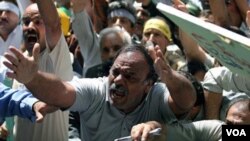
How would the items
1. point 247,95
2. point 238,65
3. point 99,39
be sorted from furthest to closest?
point 99,39 < point 247,95 < point 238,65

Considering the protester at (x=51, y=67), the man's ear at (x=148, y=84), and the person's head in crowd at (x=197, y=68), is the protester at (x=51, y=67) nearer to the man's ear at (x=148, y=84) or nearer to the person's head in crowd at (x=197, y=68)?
the man's ear at (x=148, y=84)

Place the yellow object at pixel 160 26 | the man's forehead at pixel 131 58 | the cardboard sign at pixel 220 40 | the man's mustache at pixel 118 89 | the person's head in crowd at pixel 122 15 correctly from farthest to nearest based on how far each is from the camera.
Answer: the person's head in crowd at pixel 122 15 < the yellow object at pixel 160 26 < the man's forehead at pixel 131 58 < the man's mustache at pixel 118 89 < the cardboard sign at pixel 220 40

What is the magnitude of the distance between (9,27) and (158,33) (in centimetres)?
120

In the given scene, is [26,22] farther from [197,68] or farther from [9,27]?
[9,27]

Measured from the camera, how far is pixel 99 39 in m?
4.77

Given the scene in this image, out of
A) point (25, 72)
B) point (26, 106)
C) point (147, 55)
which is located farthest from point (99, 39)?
point (25, 72)

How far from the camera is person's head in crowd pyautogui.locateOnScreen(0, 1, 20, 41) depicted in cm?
523

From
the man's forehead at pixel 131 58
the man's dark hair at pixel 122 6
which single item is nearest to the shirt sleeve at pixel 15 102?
the man's forehead at pixel 131 58

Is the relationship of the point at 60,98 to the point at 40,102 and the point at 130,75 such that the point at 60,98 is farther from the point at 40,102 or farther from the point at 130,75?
the point at 130,75

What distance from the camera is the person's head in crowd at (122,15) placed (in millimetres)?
5484

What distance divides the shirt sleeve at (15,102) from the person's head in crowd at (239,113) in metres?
0.91

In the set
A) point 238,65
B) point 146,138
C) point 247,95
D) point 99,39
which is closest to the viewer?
point 238,65

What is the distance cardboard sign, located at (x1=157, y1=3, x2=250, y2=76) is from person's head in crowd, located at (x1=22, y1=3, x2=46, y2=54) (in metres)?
1.39

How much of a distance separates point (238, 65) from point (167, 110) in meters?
0.71
